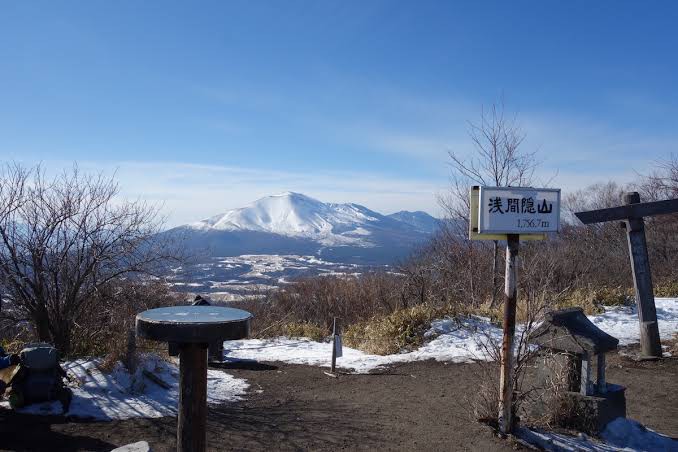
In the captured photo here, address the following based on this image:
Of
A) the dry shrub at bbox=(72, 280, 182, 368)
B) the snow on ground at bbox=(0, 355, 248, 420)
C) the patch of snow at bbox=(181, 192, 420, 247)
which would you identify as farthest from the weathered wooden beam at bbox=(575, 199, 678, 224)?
the patch of snow at bbox=(181, 192, 420, 247)

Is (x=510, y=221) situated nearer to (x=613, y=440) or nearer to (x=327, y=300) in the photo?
(x=613, y=440)

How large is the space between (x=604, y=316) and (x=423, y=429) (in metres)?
8.57

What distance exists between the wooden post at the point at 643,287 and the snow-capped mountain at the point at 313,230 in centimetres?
3340

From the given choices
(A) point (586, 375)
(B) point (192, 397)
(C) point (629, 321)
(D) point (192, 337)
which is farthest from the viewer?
(C) point (629, 321)

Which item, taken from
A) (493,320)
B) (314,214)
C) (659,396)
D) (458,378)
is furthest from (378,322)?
(314,214)

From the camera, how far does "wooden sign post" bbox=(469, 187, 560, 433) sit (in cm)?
526

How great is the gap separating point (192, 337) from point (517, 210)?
11.0ft

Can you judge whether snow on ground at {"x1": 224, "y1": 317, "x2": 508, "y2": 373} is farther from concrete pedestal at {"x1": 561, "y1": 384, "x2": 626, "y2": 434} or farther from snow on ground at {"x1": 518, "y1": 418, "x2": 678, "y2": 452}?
snow on ground at {"x1": 518, "y1": 418, "x2": 678, "y2": 452}

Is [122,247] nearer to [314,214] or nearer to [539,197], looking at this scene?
[539,197]

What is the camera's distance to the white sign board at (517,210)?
525 cm

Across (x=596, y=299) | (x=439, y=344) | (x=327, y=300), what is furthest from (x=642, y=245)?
(x=327, y=300)

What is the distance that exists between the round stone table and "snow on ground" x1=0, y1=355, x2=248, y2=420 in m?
2.72

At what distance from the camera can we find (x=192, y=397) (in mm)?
3785

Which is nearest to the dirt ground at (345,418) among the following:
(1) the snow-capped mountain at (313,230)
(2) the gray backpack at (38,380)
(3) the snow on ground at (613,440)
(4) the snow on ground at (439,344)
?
(2) the gray backpack at (38,380)
